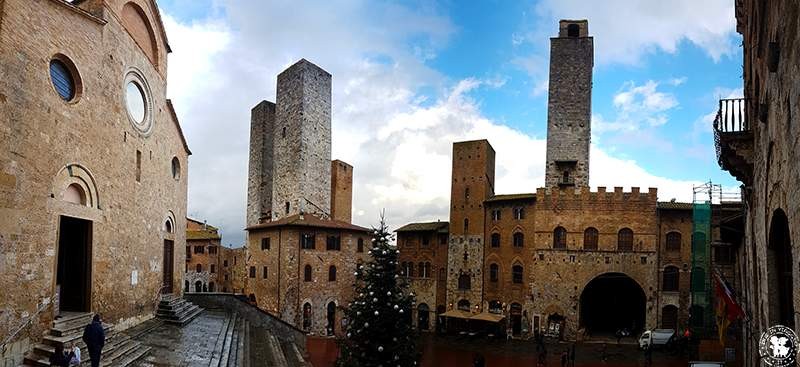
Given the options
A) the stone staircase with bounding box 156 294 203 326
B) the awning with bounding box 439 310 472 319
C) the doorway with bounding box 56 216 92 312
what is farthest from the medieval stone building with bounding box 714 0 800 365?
the awning with bounding box 439 310 472 319

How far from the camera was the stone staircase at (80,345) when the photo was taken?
1083cm

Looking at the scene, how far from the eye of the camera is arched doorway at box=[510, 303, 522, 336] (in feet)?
112

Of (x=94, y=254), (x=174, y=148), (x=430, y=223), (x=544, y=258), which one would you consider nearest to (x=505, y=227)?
(x=544, y=258)

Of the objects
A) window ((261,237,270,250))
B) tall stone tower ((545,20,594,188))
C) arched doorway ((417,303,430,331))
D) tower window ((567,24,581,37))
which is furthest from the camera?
arched doorway ((417,303,430,331))

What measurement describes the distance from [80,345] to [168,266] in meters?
10.4

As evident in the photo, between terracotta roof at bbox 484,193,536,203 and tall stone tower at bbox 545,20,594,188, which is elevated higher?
tall stone tower at bbox 545,20,594,188

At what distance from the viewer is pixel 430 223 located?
42.2m

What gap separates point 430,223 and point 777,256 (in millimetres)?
33745

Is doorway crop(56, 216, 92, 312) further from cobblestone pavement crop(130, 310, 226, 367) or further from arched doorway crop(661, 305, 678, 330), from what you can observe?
arched doorway crop(661, 305, 678, 330)

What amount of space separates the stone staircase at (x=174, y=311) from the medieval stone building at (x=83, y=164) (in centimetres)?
59

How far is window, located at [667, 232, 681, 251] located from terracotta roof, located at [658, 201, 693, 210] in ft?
5.49

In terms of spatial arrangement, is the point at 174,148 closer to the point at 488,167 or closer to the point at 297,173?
the point at 297,173

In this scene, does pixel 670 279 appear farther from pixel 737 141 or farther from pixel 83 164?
pixel 83 164

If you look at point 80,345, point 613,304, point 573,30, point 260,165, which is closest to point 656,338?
point 613,304
